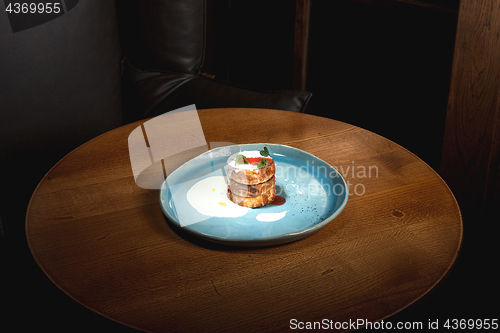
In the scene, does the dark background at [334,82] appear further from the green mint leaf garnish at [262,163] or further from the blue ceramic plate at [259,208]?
the green mint leaf garnish at [262,163]

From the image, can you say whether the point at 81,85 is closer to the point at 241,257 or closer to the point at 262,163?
the point at 262,163

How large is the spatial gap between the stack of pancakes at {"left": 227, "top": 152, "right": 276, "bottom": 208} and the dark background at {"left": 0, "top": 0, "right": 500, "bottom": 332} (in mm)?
397

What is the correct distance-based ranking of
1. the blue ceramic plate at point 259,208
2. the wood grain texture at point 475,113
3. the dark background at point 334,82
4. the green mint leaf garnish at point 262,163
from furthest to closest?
the wood grain texture at point 475,113 < the dark background at point 334,82 < the green mint leaf garnish at point 262,163 < the blue ceramic plate at point 259,208

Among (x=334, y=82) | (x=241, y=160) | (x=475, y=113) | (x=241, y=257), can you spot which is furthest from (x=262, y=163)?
(x=334, y=82)

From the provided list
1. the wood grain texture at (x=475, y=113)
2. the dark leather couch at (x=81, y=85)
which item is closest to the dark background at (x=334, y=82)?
the dark leather couch at (x=81, y=85)

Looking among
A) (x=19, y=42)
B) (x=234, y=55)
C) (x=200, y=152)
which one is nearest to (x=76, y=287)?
(x=200, y=152)

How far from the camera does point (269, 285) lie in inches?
29.1

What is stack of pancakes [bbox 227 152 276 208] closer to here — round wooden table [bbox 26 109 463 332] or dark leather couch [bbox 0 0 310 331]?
round wooden table [bbox 26 109 463 332]

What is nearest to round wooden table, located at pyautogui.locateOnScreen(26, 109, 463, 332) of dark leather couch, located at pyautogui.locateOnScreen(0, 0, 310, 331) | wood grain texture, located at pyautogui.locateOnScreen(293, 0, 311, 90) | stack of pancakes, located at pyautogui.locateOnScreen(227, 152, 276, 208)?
stack of pancakes, located at pyautogui.locateOnScreen(227, 152, 276, 208)

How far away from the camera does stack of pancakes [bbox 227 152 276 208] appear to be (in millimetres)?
942

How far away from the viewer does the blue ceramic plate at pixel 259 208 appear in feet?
2.82

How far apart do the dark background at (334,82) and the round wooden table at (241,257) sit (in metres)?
0.09

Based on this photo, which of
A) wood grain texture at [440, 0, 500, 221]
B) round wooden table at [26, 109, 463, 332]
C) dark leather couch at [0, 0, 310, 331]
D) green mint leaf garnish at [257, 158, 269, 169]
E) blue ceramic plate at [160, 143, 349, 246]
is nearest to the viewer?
round wooden table at [26, 109, 463, 332]

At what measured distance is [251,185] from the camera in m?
0.94
